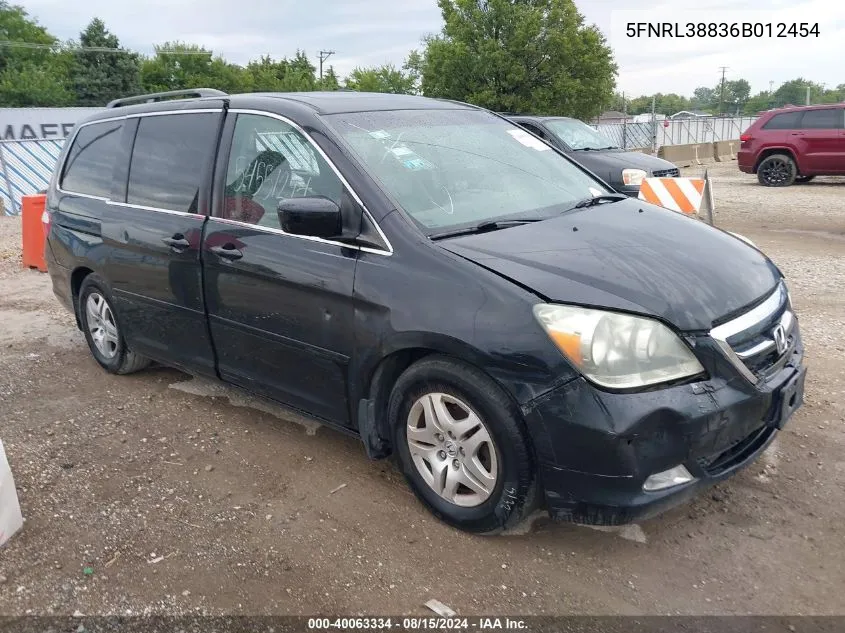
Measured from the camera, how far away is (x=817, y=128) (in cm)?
1606

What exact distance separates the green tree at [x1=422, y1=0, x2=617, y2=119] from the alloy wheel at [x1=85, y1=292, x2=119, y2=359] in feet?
83.4

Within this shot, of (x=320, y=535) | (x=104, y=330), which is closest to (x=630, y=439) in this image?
(x=320, y=535)

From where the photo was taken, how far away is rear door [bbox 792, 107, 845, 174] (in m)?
15.8

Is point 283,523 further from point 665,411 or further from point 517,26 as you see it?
point 517,26

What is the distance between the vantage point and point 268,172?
3781 millimetres

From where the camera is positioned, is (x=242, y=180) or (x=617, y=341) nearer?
(x=617, y=341)

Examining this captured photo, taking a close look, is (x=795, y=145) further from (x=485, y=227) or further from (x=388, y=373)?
(x=388, y=373)

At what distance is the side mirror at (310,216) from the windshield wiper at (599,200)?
4.15ft

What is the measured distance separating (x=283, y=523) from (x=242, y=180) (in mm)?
1759

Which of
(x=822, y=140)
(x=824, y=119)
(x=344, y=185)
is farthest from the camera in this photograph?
(x=822, y=140)

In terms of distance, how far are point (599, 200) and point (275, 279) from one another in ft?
5.73

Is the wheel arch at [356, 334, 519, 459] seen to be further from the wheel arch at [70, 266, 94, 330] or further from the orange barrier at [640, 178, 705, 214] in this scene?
the orange barrier at [640, 178, 705, 214]

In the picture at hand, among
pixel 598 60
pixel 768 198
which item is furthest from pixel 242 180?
pixel 598 60

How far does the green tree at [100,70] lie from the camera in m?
64.3
